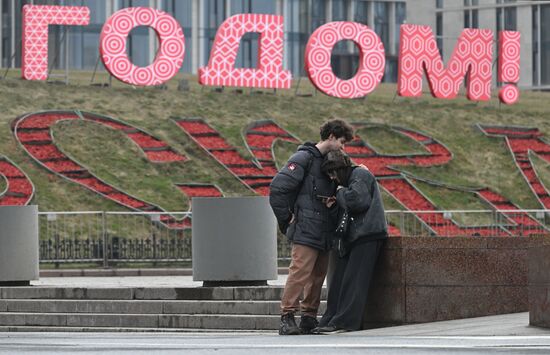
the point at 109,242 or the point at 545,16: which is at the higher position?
the point at 545,16

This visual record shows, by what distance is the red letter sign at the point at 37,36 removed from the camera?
47250mm

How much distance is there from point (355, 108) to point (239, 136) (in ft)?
22.7

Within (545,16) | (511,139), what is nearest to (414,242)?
(511,139)

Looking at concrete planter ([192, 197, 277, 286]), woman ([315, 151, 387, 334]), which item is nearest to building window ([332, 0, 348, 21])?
concrete planter ([192, 197, 277, 286])

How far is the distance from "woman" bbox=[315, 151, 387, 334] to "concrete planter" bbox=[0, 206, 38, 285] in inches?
284

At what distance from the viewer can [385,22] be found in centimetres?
10050

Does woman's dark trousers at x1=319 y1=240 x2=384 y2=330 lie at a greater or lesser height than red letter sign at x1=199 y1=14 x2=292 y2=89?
lesser

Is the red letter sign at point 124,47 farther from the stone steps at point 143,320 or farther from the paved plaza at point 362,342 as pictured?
the paved plaza at point 362,342

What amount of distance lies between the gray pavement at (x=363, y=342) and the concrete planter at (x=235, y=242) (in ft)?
13.2

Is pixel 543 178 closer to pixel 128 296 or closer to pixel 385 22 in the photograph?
pixel 128 296

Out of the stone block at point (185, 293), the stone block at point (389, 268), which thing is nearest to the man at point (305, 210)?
the stone block at point (389, 268)

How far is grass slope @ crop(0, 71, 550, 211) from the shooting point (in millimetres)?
39594

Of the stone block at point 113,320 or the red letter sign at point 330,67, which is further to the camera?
the red letter sign at point 330,67

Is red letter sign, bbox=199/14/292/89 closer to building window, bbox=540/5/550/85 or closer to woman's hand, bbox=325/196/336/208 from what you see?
building window, bbox=540/5/550/85
